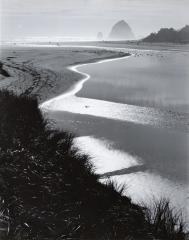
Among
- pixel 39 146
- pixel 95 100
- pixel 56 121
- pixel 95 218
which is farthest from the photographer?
pixel 95 100

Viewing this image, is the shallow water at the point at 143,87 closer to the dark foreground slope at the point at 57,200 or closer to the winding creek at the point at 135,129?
the winding creek at the point at 135,129

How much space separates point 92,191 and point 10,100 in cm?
638

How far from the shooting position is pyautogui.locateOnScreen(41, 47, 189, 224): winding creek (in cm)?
1032

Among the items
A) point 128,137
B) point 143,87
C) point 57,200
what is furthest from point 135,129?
point 143,87

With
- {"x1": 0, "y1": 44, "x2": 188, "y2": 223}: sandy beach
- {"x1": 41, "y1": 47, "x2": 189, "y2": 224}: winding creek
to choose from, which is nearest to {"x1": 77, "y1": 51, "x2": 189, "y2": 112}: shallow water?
{"x1": 41, "y1": 47, "x2": 189, "y2": 224}: winding creek

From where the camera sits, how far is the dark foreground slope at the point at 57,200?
277 inches

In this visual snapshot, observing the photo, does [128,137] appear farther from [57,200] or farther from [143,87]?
[143,87]

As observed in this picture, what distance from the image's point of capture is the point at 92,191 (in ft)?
28.6

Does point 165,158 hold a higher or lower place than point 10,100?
lower

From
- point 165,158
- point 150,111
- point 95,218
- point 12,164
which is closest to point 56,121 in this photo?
point 150,111

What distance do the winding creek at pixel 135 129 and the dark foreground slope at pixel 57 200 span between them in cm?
106

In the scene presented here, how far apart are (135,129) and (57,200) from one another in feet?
23.9

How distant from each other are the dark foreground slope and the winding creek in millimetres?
1062

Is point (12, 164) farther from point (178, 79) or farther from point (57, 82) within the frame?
point (178, 79)
